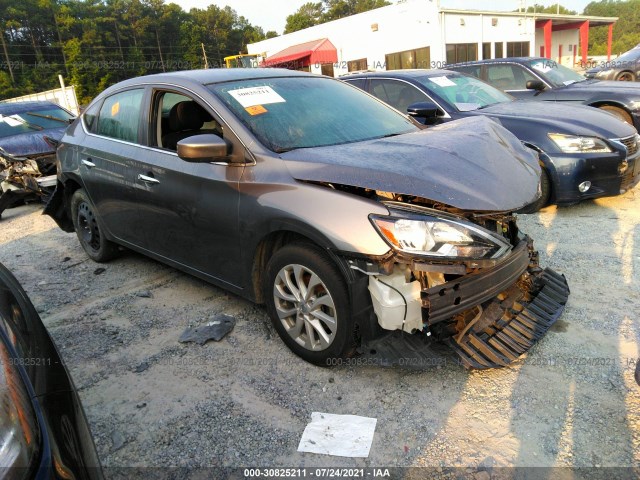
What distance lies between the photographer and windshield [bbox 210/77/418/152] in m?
2.99

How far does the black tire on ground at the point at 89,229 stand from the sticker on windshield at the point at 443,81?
4.18 meters

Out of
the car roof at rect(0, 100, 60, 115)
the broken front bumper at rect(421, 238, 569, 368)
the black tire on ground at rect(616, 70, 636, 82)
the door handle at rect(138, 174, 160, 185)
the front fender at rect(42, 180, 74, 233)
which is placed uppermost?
the car roof at rect(0, 100, 60, 115)

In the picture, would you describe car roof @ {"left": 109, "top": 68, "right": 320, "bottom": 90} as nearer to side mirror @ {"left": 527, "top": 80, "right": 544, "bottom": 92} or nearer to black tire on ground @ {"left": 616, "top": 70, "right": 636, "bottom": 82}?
side mirror @ {"left": 527, "top": 80, "right": 544, "bottom": 92}

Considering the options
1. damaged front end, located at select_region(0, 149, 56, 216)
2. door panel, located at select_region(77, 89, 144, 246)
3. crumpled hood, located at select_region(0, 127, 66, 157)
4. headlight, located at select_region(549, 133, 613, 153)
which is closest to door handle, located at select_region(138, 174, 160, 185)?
door panel, located at select_region(77, 89, 144, 246)

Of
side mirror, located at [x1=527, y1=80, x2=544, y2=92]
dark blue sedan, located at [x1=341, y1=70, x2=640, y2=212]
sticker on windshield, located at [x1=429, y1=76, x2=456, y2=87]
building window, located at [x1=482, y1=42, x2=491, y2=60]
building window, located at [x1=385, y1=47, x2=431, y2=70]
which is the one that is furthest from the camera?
building window, located at [x1=482, y1=42, x2=491, y2=60]

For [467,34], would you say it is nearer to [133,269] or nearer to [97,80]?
[133,269]

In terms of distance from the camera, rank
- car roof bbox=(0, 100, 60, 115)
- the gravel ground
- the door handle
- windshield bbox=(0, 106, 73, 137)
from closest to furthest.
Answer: the gravel ground < the door handle < windshield bbox=(0, 106, 73, 137) < car roof bbox=(0, 100, 60, 115)

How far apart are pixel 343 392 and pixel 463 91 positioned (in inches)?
182

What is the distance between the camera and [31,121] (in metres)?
8.46

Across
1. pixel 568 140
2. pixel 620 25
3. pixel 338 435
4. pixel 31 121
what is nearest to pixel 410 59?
pixel 31 121

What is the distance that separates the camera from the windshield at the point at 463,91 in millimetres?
5684

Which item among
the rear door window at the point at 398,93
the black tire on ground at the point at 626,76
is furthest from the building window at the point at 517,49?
the rear door window at the point at 398,93

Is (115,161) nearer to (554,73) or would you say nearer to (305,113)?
(305,113)

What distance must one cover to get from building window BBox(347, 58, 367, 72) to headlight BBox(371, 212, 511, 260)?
28.6 metres
